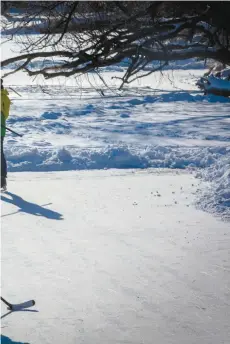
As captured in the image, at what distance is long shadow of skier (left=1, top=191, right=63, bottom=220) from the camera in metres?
7.48

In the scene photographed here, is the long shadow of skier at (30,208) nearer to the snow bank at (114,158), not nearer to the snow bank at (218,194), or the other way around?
the snow bank at (218,194)

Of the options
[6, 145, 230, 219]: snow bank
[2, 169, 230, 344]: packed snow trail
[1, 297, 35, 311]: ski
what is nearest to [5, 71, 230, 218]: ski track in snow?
[6, 145, 230, 219]: snow bank

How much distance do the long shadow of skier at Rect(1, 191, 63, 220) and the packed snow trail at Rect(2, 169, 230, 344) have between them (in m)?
0.01

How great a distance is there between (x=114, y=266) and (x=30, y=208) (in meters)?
2.32

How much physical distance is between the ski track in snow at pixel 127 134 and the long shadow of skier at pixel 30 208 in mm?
1442

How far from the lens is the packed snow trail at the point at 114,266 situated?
446 cm

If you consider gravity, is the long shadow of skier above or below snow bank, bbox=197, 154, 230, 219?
below

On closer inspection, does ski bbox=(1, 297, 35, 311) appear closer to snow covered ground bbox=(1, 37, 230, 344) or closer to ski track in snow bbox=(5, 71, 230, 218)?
snow covered ground bbox=(1, 37, 230, 344)

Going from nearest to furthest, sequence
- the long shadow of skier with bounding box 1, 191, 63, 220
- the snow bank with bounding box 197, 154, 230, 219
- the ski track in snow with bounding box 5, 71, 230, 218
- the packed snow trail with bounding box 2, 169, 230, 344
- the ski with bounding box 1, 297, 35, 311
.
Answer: the packed snow trail with bounding box 2, 169, 230, 344, the ski with bounding box 1, 297, 35, 311, the long shadow of skier with bounding box 1, 191, 63, 220, the snow bank with bounding box 197, 154, 230, 219, the ski track in snow with bounding box 5, 71, 230, 218

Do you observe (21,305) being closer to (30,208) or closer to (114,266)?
(114,266)

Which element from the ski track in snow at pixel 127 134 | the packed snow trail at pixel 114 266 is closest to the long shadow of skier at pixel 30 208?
the packed snow trail at pixel 114 266

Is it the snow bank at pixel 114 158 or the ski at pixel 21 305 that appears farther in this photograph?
the snow bank at pixel 114 158

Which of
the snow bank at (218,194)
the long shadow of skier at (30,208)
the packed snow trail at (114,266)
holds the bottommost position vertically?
the packed snow trail at (114,266)

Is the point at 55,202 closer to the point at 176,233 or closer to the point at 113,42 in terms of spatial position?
the point at 176,233
